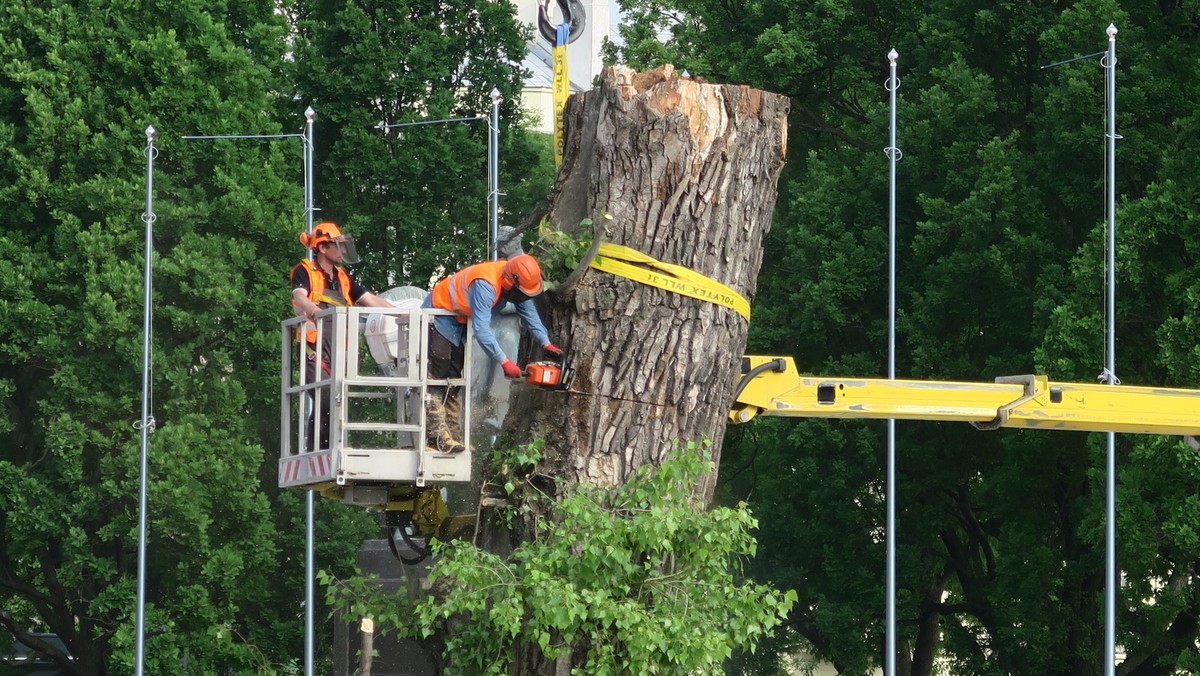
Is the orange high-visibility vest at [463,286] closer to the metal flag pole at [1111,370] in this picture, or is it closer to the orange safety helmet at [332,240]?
the orange safety helmet at [332,240]

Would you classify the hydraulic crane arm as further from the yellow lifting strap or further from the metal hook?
the metal hook

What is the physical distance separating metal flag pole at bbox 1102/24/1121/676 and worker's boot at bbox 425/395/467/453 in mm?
12655

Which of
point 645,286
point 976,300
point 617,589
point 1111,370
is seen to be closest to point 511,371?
point 645,286

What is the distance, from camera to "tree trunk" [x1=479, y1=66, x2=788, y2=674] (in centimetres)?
835

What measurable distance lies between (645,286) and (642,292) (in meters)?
0.03

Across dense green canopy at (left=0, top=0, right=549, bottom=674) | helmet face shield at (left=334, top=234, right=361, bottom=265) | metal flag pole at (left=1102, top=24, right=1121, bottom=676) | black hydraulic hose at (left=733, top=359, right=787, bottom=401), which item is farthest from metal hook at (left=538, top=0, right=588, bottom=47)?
dense green canopy at (left=0, top=0, right=549, bottom=674)

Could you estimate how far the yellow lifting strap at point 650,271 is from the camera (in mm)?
8367

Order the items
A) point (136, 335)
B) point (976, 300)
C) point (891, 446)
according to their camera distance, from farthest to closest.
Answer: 1. point (976, 300)
2. point (136, 335)
3. point (891, 446)

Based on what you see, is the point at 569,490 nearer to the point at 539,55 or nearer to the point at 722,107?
the point at 722,107

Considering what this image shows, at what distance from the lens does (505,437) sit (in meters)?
8.62

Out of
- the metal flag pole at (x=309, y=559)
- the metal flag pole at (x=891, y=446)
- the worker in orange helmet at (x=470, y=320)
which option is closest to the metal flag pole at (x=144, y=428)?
the metal flag pole at (x=309, y=559)

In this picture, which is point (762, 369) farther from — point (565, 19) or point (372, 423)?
point (565, 19)

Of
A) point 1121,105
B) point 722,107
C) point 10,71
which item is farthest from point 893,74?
point 722,107

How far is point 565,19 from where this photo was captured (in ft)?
40.5
